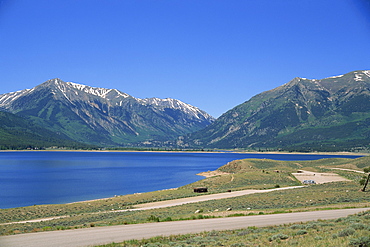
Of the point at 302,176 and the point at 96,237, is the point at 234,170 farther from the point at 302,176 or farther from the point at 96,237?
the point at 96,237

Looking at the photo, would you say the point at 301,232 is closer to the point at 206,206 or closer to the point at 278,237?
the point at 278,237

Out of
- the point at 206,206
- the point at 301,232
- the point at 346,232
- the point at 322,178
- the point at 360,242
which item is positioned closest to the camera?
the point at 360,242

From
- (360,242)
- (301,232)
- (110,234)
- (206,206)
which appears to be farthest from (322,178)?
(360,242)

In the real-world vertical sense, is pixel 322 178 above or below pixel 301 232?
below

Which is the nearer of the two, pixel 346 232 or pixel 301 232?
pixel 346 232

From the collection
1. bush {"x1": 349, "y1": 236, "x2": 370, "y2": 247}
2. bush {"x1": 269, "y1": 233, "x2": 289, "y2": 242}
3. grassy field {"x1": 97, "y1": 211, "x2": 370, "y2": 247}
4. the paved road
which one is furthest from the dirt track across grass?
bush {"x1": 349, "y1": 236, "x2": 370, "y2": 247}

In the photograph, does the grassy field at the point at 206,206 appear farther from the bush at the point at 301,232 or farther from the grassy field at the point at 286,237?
the bush at the point at 301,232

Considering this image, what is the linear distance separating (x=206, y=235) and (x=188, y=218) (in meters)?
10.7

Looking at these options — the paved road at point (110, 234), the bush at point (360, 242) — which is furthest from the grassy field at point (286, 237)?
the paved road at point (110, 234)

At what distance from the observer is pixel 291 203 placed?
4297cm

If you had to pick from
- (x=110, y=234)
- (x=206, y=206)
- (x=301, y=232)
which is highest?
(x=301, y=232)

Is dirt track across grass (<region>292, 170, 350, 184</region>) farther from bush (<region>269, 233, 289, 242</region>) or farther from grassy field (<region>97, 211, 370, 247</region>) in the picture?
bush (<region>269, 233, 289, 242</region>)

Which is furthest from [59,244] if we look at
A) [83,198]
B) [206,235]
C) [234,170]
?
[234,170]

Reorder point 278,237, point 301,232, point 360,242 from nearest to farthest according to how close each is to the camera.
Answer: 1. point 360,242
2. point 278,237
3. point 301,232
